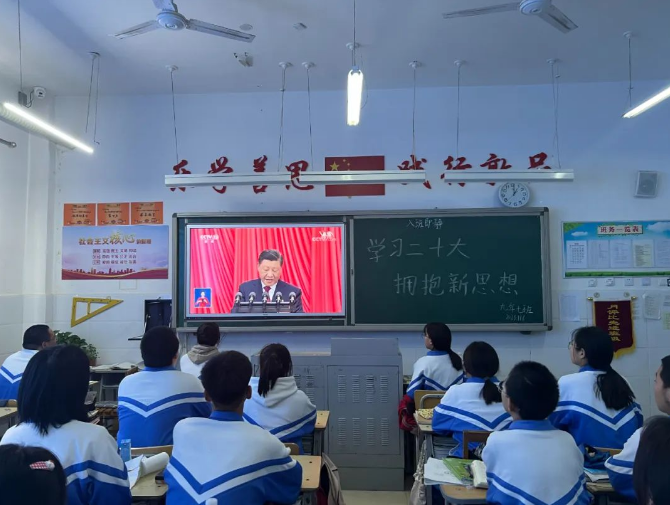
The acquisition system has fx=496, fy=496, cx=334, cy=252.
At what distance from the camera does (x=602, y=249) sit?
4828 mm

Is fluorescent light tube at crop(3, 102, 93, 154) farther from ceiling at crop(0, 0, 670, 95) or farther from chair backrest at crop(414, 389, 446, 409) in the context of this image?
chair backrest at crop(414, 389, 446, 409)

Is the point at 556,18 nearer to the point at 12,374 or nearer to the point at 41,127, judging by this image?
the point at 41,127

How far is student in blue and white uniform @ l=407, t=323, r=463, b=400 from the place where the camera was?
347cm

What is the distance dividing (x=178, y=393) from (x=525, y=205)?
378 centimetres

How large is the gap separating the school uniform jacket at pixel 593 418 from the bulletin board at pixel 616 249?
2664 mm

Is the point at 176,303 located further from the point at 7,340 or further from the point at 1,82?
the point at 1,82

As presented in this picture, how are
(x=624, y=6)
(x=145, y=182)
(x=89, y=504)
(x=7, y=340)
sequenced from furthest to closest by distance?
1. (x=145, y=182)
2. (x=7, y=340)
3. (x=624, y=6)
4. (x=89, y=504)

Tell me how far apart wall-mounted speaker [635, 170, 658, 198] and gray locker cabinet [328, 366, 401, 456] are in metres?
3.03

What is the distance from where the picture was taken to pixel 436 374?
3.47 m

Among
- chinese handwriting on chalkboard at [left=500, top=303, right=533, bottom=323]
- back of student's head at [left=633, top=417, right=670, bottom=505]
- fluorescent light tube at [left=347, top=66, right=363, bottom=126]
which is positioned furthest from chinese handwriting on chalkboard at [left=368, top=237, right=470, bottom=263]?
back of student's head at [left=633, top=417, right=670, bottom=505]

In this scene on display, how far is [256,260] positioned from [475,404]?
2.96 meters

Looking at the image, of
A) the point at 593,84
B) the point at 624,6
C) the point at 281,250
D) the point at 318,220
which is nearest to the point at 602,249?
the point at 593,84

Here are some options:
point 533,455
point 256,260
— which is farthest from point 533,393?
point 256,260

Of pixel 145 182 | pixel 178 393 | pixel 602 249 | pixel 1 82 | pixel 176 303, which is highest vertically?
pixel 1 82
